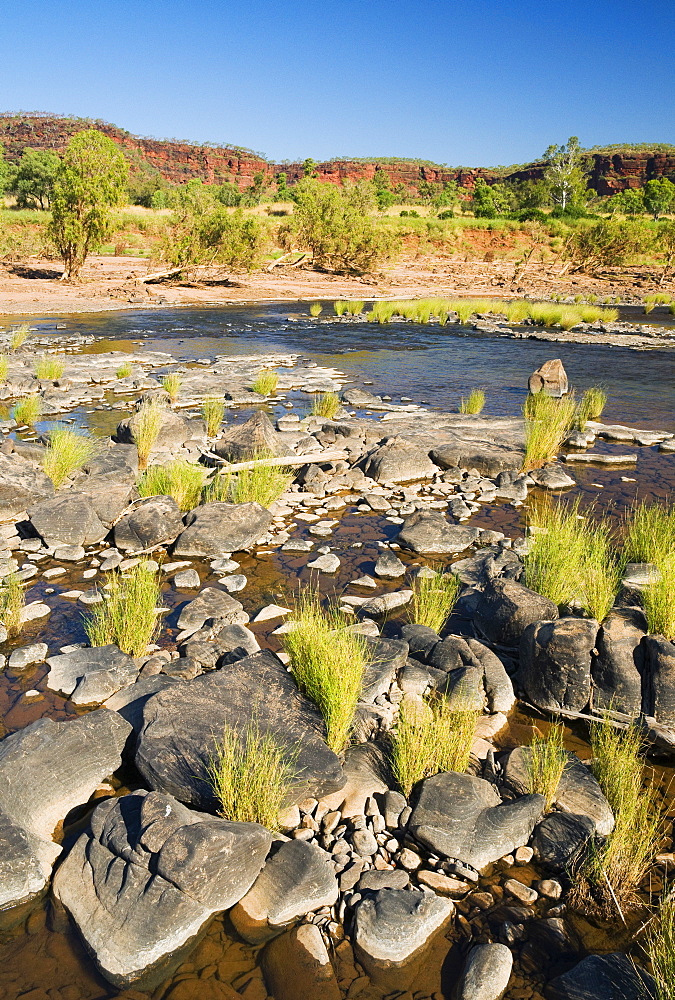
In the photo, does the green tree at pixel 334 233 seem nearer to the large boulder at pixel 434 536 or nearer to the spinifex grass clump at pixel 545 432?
the spinifex grass clump at pixel 545 432

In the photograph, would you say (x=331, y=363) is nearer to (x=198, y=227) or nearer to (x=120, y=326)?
(x=120, y=326)

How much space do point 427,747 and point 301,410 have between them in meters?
9.01

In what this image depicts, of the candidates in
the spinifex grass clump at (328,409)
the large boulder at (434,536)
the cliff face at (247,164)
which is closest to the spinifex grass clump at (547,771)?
the large boulder at (434,536)

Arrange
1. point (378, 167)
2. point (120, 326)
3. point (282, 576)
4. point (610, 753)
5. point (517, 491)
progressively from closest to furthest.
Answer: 1. point (610, 753)
2. point (282, 576)
3. point (517, 491)
4. point (120, 326)
5. point (378, 167)

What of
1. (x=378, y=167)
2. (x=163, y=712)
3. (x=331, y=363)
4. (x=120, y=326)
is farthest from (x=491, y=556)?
(x=378, y=167)

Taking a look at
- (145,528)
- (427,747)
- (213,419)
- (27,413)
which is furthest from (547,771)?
(27,413)

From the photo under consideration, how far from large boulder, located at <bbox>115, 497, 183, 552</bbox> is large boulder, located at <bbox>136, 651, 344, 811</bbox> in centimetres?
Answer: 246

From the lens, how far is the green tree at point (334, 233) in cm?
3800

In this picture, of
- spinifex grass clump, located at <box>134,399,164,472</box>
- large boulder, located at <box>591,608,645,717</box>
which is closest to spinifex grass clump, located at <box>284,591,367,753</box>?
large boulder, located at <box>591,608,645,717</box>

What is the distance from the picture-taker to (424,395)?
13.6 m

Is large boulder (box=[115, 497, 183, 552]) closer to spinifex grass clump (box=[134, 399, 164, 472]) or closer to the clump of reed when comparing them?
spinifex grass clump (box=[134, 399, 164, 472])

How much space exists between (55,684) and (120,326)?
20361 mm

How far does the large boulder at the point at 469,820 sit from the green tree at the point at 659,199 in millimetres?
76097

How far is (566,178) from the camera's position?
69.5m
